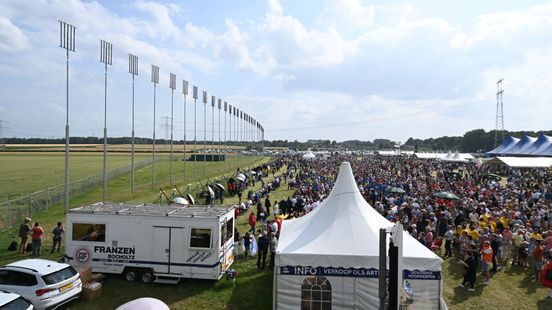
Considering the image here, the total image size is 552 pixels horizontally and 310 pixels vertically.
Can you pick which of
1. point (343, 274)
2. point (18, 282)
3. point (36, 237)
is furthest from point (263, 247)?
point (36, 237)

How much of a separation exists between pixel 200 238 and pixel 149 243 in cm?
162

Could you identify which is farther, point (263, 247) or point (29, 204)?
point (29, 204)

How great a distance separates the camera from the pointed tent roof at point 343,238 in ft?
33.7

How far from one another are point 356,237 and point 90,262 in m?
8.27

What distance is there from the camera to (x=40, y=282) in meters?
10.3

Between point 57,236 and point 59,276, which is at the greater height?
point 59,276

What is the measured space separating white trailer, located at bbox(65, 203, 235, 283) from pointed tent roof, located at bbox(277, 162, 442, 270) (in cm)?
229

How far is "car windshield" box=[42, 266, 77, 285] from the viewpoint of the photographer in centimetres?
1045

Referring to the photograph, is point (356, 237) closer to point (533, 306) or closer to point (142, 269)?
point (533, 306)

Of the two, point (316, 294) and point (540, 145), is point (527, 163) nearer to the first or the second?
point (540, 145)

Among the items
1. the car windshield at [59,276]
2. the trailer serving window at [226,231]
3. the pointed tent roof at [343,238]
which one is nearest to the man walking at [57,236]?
the car windshield at [59,276]

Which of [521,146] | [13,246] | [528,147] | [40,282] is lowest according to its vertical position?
[13,246]

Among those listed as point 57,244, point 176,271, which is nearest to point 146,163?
point 57,244

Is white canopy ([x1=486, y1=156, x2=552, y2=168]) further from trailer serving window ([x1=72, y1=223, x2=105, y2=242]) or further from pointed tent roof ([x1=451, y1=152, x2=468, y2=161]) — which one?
trailer serving window ([x1=72, y1=223, x2=105, y2=242])
